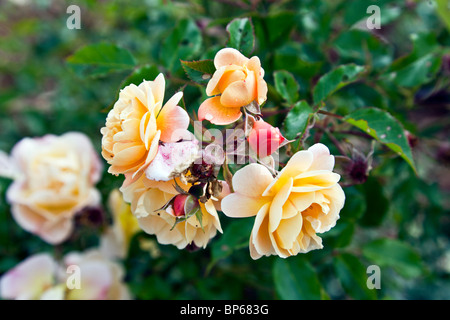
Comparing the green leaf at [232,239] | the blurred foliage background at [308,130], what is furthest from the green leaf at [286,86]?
the green leaf at [232,239]

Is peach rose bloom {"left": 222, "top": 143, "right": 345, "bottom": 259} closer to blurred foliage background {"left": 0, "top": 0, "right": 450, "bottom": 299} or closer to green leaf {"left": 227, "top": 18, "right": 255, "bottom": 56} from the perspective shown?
blurred foliage background {"left": 0, "top": 0, "right": 450, "bottom": 299}

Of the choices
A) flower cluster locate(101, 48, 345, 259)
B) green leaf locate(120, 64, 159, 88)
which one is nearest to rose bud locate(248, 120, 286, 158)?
flower cluster locate(101, 48, 345, 259)

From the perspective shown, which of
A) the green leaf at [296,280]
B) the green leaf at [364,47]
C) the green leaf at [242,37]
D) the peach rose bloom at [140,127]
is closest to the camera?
the peach rose bloom at [140,127]

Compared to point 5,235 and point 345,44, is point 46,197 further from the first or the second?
point 345,44

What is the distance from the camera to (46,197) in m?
0.85

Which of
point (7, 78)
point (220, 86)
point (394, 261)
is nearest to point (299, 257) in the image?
point (394, 261)

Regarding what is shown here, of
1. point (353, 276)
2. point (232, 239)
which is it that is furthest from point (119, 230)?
point (353, 276)

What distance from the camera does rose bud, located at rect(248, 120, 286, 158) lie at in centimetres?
43

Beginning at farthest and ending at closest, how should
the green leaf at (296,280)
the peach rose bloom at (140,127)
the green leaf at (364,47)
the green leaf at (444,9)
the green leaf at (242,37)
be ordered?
the green leaf at (364,47) < the green leaf at (444,9) < the green leaf at (296,280) < the green leaf at (242,37) < the peach rose bloom at (140,127)

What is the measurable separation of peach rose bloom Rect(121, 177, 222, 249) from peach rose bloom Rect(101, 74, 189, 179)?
0.03m

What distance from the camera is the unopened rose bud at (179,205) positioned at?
0.43 metres

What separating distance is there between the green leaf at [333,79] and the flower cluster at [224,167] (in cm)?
21

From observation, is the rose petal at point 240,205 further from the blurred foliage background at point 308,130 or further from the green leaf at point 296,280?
the green leaf at point 296,280
